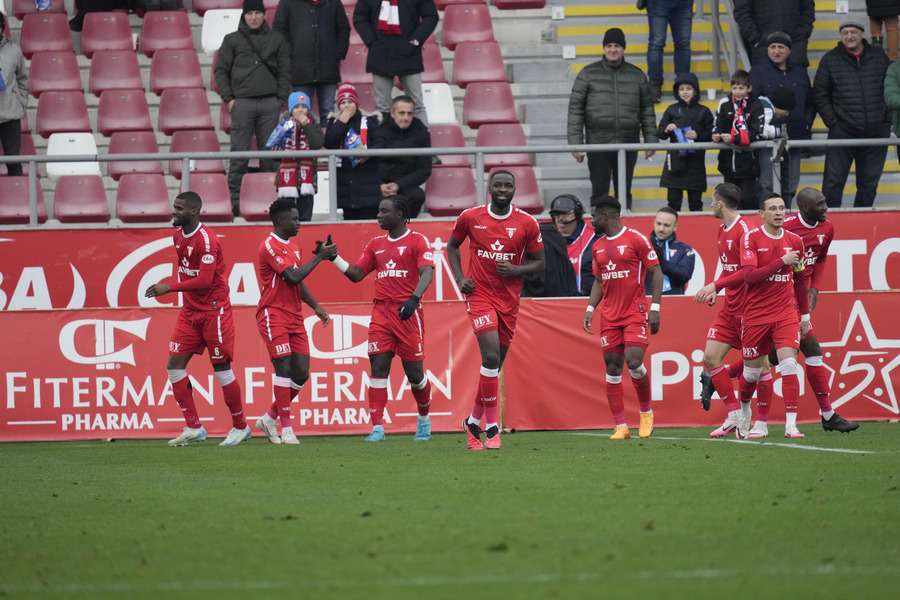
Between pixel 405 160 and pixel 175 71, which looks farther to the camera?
pixel 175 71

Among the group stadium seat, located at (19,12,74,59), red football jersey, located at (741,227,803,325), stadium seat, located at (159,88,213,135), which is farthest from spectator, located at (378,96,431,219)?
stadium seat, located at (19,12,74,59)

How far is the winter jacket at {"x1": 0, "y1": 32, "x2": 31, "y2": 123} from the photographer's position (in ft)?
51.5

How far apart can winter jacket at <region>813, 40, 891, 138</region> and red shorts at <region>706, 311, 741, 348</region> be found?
17.4 ft

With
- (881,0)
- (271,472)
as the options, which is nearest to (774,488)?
(271,472)

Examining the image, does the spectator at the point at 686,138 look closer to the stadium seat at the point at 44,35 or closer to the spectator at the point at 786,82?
the spectator at the point at 786,82

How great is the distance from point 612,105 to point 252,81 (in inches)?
185

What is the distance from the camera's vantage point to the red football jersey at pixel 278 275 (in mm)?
11117

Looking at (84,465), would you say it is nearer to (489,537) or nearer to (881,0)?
(489,537)

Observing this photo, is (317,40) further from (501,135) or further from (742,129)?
(742,129)

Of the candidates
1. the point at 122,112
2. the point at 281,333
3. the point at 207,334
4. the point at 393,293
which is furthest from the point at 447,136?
the point at 207,334

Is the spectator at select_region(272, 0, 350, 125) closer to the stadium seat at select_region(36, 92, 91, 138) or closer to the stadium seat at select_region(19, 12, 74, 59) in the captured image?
the stadium seat at select_region(36, 92, 91, 138)

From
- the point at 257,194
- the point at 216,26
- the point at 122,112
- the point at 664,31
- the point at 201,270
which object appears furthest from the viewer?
the point at 216,26

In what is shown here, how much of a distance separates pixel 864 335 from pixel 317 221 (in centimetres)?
652

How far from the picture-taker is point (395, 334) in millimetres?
11320
